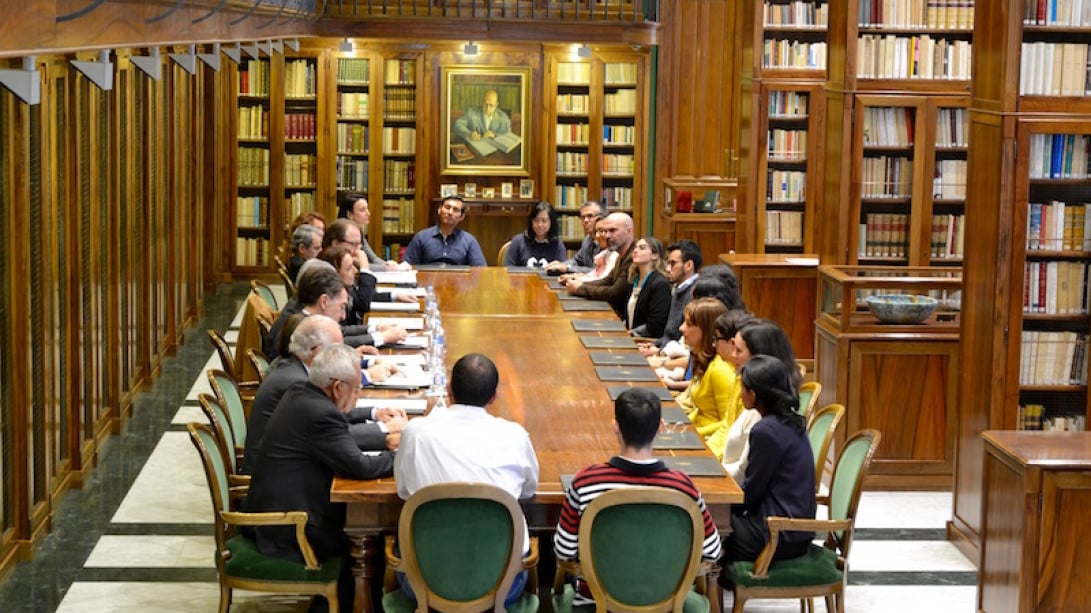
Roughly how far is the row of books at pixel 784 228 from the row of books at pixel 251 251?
5.55 meters

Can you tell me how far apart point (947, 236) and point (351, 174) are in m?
6.48

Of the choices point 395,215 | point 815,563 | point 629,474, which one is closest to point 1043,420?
point 815,563

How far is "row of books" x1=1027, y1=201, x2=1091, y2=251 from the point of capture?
742 centimetres

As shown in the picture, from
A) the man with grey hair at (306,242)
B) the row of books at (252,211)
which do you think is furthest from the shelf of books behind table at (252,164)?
the man with grey hair at (306,242)

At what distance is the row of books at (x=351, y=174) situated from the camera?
50.9 ft

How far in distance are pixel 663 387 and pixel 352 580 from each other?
1692 mm

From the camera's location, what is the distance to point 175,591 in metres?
6.80

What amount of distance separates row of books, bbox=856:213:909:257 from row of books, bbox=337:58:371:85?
20.2ft

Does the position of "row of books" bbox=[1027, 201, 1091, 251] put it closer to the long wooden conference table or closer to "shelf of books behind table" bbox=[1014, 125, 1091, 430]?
"shelf of books behind table" bbox=[1014, 125, 1091, 430]

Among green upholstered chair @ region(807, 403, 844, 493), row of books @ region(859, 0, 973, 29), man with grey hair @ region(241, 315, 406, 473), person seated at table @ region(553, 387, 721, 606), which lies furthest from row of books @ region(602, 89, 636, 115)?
person seated at table @ region(553, 387, 721, 606)

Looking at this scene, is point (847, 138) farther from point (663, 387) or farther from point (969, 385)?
point (663, 387)

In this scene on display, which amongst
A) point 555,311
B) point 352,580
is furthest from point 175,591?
point 555,311

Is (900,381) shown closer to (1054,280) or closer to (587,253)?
(1054,280)

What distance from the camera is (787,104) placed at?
1252 cm
